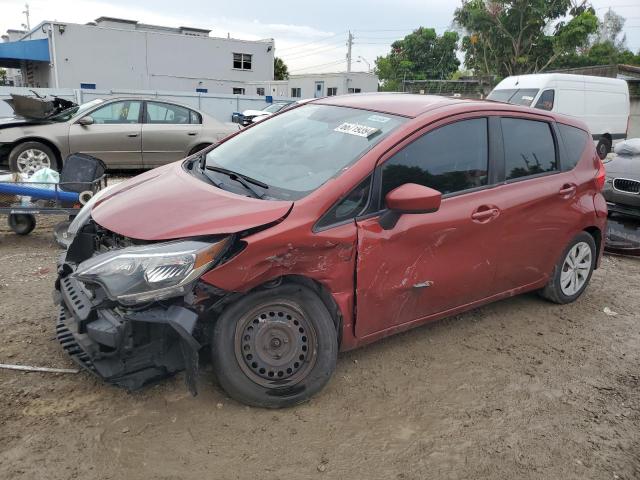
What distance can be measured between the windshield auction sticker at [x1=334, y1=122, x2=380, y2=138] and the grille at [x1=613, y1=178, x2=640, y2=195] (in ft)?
15.9

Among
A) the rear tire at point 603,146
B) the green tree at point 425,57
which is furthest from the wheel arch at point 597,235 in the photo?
the green tree at point 425,57

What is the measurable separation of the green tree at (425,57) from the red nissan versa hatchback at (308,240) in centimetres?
5315

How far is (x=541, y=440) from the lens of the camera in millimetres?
2883

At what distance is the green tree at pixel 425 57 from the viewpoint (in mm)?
55719

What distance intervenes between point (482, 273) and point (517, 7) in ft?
101

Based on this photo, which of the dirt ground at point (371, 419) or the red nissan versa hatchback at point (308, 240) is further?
the red nissan versa hatchback at point (308, 240)

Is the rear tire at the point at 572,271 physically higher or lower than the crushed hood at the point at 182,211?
lower

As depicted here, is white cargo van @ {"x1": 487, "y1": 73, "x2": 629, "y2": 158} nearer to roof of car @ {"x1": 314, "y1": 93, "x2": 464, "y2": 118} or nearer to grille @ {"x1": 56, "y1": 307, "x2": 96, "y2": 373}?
roof of car @ {"x1": 314, "y1": 93, "x2": 464, "y2": 118}

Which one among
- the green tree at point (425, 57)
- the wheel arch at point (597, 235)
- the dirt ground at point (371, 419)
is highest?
the green tree at point (425, 57)

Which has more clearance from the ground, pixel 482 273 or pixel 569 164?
pixel 569 164

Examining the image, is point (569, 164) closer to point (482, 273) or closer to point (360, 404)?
point (482, 273)

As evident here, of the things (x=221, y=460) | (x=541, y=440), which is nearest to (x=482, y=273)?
(x=541, y=440)

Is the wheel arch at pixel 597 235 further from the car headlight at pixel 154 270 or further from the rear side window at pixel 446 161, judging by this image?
the car headlight at pixel 154 270

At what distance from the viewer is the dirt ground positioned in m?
2.58
